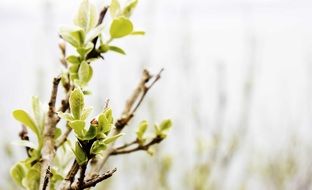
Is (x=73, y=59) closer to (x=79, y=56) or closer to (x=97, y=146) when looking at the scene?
(x=79, y=56)

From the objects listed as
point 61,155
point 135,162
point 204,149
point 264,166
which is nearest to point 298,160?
point 264,166

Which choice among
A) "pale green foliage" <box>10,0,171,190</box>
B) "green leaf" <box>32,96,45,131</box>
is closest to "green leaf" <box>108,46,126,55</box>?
"pale green foliage" <box>10,0,171,190</box>

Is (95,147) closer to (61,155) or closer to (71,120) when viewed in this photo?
(71,120)

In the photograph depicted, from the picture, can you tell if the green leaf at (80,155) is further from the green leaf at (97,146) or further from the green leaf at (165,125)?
the green leaf at (165,125)

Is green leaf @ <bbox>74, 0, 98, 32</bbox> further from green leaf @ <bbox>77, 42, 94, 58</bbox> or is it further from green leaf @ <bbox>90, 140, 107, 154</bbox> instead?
green leaf @ <bbox>90, 140, 107, 154</bbox>

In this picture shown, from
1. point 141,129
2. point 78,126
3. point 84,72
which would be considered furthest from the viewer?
point 141,129

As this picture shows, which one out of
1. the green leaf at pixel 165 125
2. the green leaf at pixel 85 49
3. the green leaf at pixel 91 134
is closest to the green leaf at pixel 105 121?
the green leaf at pixel 91 134

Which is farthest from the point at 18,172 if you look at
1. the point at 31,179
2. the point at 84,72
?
the point at 84,72
